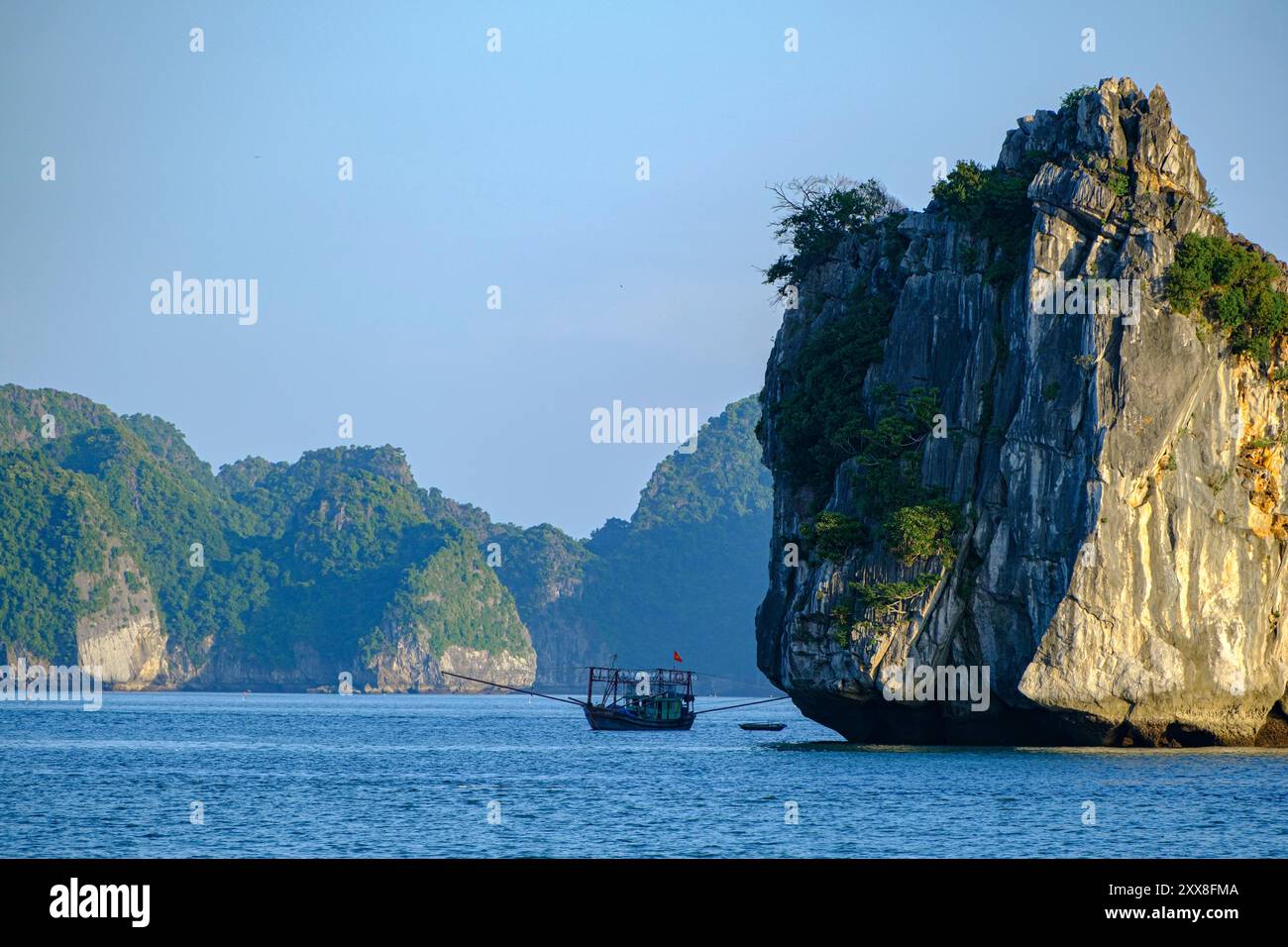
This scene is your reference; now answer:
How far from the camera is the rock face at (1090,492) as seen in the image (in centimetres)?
3762

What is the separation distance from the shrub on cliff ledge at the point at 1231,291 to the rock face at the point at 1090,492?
0.40 meters

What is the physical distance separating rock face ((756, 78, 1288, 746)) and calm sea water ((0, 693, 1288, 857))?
→ 1645 millimetres

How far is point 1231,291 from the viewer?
128ft

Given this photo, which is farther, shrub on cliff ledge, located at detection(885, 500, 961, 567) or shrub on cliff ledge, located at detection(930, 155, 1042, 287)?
shrub on cliff ledge, located at detection(930, 155, 1042, 287)

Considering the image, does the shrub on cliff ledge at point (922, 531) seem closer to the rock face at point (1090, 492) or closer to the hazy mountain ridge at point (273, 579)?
the rock face at point (1090, 492)

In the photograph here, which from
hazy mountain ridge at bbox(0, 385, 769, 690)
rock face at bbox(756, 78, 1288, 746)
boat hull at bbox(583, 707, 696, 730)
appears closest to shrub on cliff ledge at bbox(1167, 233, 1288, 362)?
rock face at bbox(756, 78, 1288, 746)

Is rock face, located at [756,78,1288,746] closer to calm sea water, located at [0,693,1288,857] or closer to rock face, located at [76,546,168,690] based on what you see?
calm sea water, located at [0,693,1288,857]

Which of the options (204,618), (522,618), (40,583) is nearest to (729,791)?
(40,583)

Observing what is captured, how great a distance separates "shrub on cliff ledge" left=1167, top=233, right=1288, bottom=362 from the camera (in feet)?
126

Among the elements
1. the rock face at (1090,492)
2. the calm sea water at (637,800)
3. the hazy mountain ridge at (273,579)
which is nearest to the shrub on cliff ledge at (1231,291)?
the rock face at (1090,492)

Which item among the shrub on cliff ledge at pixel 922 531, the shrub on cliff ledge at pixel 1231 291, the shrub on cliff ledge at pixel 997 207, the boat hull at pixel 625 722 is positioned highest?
the shrub on cliff ledge at pixel 997 207

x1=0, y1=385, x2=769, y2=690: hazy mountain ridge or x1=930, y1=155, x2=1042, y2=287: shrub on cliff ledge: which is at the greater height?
x1=930, y1=155, x2=1042, y2=287: shrub on cliff ledge

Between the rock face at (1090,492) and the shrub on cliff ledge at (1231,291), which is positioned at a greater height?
the shrub on cliff ledge at (1231,291)
